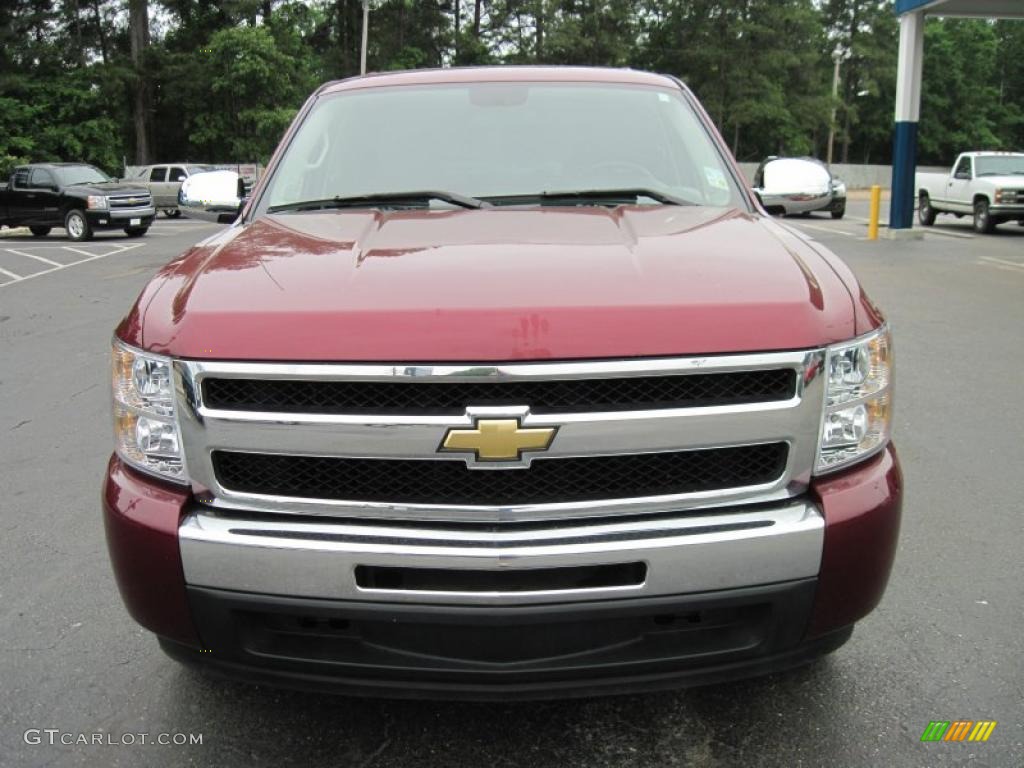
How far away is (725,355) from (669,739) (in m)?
1.16

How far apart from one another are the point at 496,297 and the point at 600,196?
4.08 ft

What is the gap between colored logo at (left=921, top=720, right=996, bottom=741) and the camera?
251 cm

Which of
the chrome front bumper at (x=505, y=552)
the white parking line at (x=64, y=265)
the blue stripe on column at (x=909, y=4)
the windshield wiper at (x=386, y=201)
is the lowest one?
the white parking line at (x=64, y=265)

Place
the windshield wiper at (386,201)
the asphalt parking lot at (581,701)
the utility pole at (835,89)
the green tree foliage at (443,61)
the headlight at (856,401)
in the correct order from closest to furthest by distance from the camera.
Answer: the headlight at (856,401) < the asphalt parking lot at (581,701) < the windshield wiper at (386,201) < the green tree foliage at (443,61) < the utility pole at (835,89)

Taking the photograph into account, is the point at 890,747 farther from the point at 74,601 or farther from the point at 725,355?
the point at 74,601

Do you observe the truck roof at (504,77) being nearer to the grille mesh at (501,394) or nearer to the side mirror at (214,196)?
the side mirror at (214,196)

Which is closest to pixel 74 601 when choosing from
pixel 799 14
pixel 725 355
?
pixel 725 355

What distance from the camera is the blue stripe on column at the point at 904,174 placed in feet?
62.3

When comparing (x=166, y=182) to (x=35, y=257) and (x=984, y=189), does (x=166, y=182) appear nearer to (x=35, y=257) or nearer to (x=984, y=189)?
(x=35, y=257)

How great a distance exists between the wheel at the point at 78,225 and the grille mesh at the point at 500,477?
2101 centimetres

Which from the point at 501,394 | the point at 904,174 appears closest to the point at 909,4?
the point at 904,174

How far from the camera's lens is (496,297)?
6.80 ft

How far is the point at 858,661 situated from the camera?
2893 millimetres

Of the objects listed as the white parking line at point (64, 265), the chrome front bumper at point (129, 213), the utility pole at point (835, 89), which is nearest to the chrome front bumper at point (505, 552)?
the white parking line at point (64, 265)
